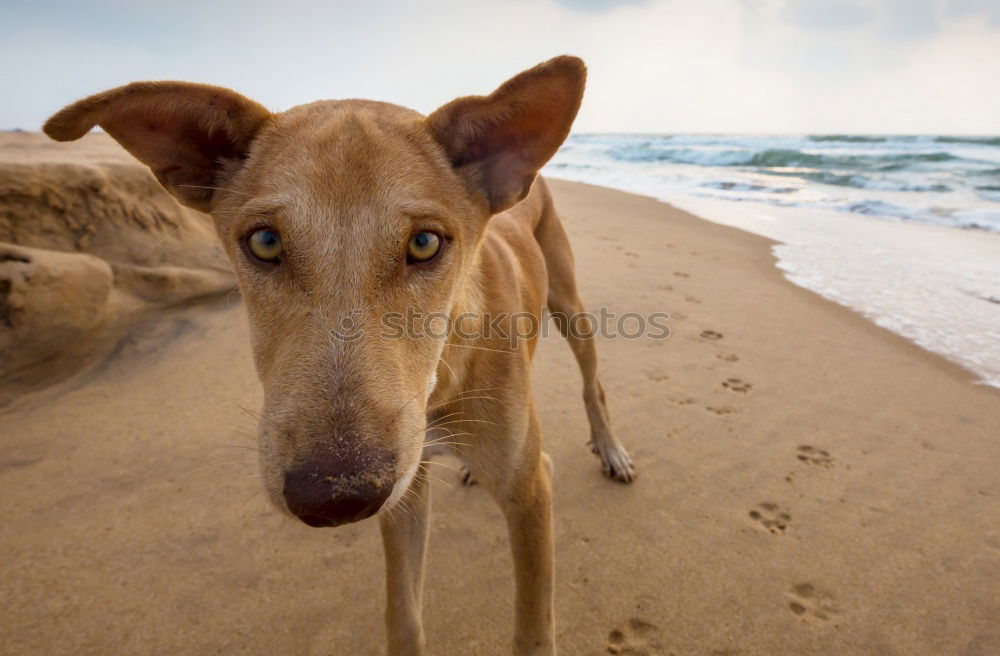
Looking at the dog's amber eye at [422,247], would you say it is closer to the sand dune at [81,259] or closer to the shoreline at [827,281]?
the sand dune at [81,259]

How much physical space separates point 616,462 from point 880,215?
13.1 m

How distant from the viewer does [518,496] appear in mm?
2182

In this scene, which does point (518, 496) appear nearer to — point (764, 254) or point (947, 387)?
point (947, 387)

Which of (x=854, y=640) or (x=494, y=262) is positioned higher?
(x=494, y=262)

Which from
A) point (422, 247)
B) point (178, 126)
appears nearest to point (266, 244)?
point (422, 247)

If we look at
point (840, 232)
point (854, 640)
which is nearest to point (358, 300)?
point (854, 640)

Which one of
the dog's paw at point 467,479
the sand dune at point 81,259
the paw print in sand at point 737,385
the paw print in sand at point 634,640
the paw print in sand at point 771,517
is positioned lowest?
the paw print in sand at point 634,640

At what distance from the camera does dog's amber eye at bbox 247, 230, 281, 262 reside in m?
1.64

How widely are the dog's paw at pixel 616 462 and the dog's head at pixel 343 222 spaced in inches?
77.7

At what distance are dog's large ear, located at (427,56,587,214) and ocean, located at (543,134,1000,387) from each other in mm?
4692

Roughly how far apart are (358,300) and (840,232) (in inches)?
459

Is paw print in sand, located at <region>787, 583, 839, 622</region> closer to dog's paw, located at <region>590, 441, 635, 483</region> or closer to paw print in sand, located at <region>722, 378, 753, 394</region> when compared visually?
dog's paw, located at <region>590, 441, 635, 483</region>

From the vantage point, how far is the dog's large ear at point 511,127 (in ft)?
5.91

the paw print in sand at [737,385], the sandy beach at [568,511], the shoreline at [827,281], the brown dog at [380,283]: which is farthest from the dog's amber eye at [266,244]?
the shoreline at [827,281]
